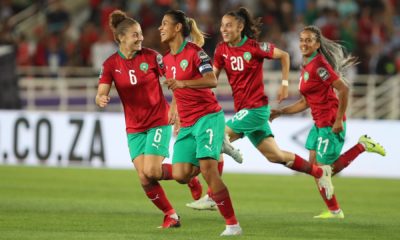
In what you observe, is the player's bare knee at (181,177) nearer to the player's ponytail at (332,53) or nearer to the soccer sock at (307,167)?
the soccer sock at (307,167)

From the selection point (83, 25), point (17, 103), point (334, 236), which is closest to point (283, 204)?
point (334, 236)

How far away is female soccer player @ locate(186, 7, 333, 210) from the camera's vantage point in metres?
12.4

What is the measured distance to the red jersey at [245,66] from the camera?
12602mm

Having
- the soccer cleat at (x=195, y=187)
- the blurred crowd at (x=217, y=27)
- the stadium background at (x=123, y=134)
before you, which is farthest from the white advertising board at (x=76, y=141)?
the soccer cleat at (x=195, y=187)

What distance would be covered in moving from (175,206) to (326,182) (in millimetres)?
2365

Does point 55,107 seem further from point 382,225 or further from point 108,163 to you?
point 382,225

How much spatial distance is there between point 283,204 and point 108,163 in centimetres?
694

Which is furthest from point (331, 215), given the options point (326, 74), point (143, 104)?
point (143, 104)

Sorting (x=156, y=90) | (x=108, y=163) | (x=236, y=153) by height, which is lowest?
(x=108, y=163)

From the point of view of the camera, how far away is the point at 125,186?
55.3ft

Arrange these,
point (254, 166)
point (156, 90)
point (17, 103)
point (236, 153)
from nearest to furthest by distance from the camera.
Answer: point (156, 90)
point (236, 153)
point (254, 166)
point (17, 103)

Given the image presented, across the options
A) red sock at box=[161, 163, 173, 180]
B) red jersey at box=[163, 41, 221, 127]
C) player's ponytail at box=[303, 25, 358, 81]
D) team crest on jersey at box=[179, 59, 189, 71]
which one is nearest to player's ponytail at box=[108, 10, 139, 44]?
red jersey at box=[163, 41, 221, 127]

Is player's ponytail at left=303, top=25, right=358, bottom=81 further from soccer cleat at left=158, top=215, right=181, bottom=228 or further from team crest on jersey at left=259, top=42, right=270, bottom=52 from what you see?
soccer cleat at left=158, top=215, right=181, bottom=228

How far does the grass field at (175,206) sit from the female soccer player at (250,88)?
0.64m
